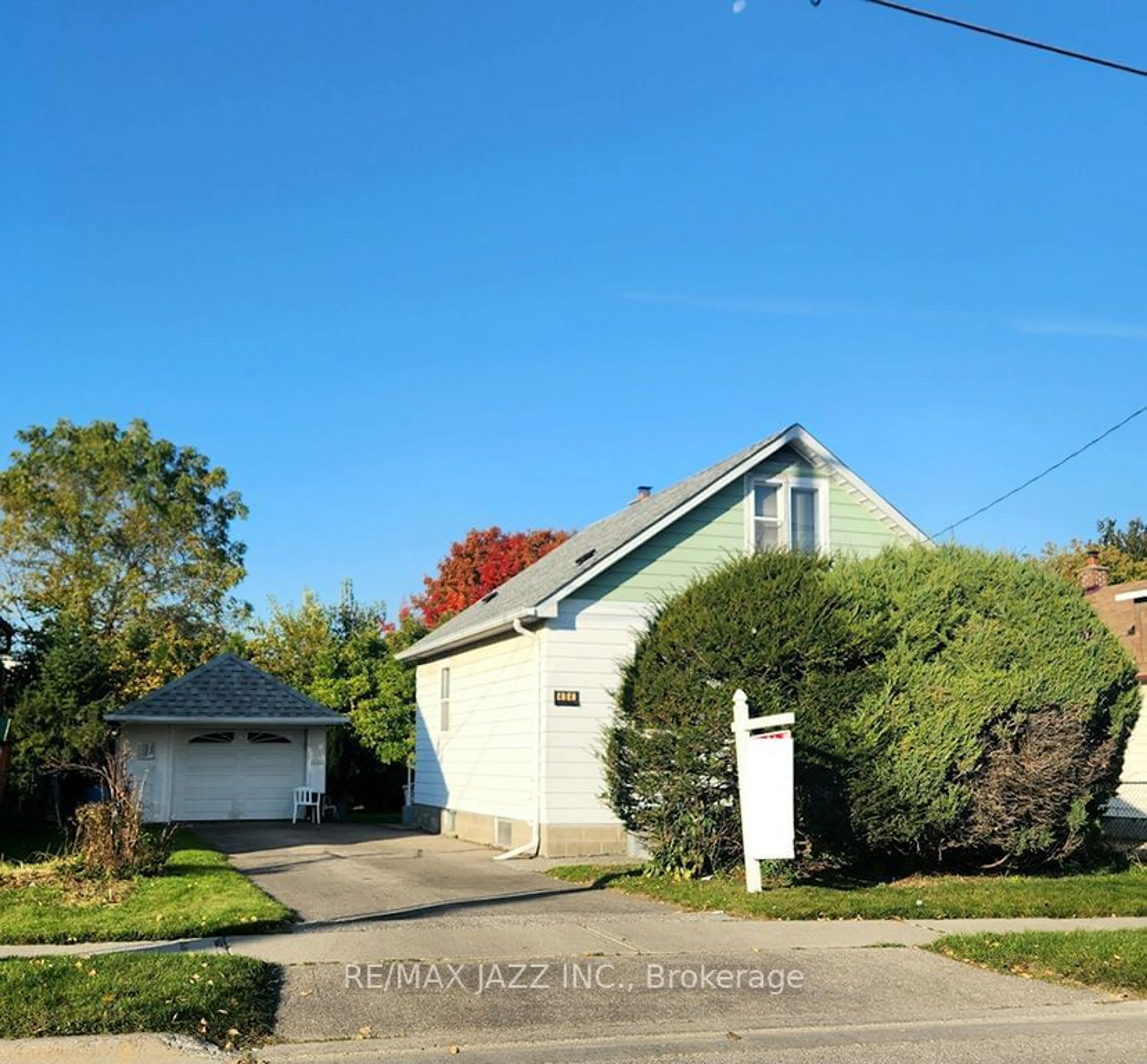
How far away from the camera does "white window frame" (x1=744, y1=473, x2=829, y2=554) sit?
1988 cm

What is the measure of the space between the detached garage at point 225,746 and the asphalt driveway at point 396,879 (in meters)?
3.03

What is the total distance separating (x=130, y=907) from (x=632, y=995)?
557 centimetres

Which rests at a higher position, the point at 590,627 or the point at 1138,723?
the point at 590,627

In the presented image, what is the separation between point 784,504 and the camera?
20109mm

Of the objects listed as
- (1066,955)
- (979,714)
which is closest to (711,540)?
(979,714)

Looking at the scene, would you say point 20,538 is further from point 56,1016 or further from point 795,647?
point 56,1016

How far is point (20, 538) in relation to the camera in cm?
4241

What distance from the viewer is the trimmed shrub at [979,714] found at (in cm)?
1350

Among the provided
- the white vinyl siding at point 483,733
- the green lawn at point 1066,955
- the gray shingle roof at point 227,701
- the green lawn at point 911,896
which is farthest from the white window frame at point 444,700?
the green lawn at point 1066,955

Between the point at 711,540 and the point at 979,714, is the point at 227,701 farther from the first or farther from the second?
the point at 979,714

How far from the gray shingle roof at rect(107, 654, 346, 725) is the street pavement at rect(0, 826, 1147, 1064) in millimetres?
13576

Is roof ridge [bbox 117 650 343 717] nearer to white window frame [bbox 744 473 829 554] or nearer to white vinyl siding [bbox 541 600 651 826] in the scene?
white vinyl siding [bbox 541 600 651 826]

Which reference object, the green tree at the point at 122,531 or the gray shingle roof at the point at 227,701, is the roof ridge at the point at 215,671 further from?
the green tree at the point at 122,531

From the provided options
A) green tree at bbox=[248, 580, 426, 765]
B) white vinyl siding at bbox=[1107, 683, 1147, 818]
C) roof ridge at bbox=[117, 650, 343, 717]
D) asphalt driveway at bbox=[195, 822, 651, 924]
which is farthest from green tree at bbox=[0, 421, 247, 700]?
white vinyl siding at bbox=[1107, 683, 1147, 818]
